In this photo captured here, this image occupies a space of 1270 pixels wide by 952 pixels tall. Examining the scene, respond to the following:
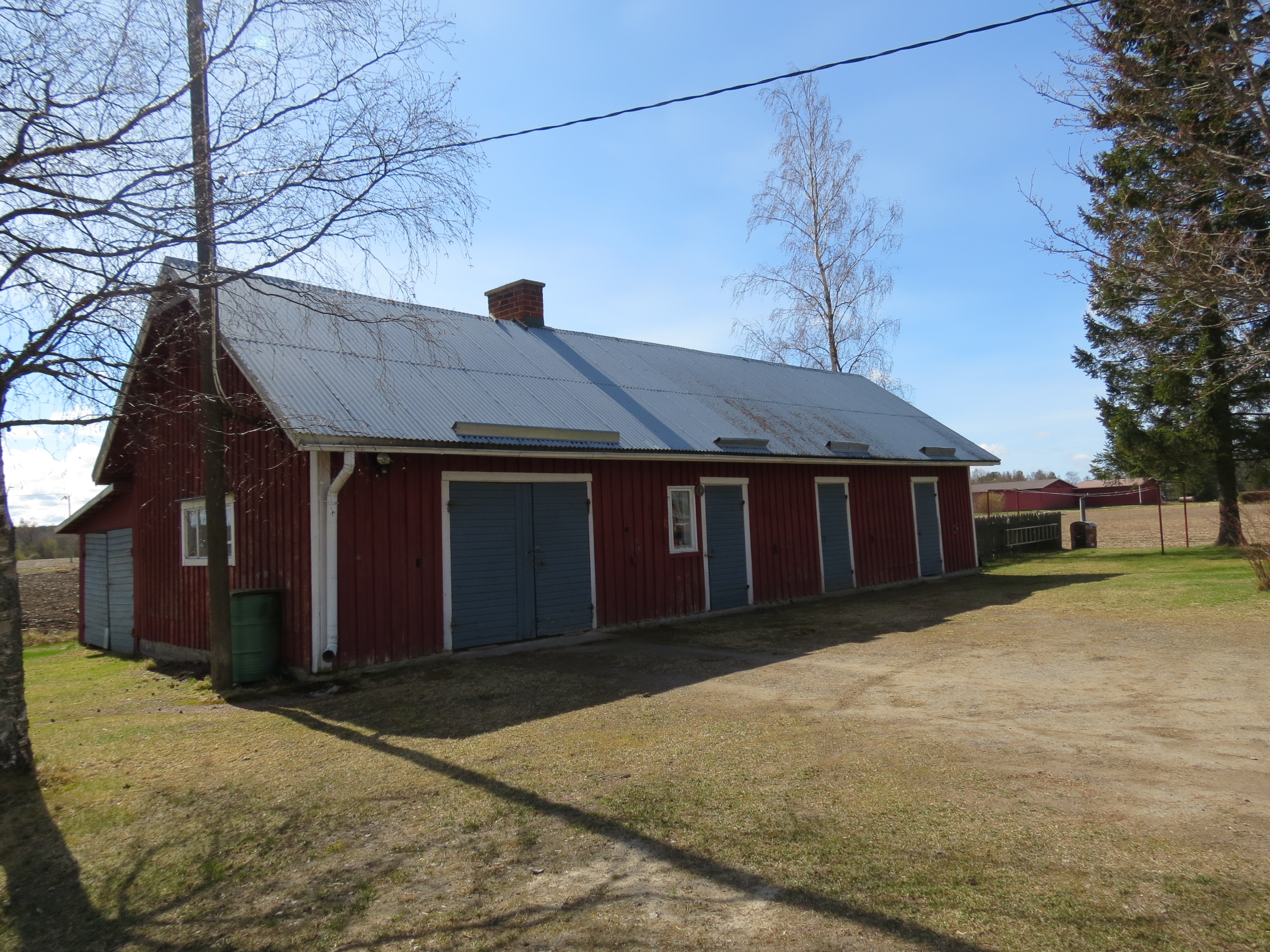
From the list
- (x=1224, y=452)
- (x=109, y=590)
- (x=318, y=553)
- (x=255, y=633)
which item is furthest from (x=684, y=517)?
(x=1224, y=452)

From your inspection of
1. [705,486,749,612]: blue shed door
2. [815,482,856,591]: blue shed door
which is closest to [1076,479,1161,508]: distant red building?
[815,482,856,591]: blue shed door

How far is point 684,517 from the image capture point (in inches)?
530

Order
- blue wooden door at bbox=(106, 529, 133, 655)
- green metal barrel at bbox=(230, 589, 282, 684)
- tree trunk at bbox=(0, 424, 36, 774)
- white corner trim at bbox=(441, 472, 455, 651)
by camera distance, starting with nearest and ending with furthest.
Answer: tree trunk at bbox=(0, 424, 36, 774) → green metal barrel at bbox=(230, 589, 282, 684) → white corner trim at bbox=(441, 472, 455, 651) → blue wooden door at bbox=(106, 529, 133, 655)

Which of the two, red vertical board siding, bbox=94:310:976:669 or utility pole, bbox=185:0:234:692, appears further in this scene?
red vertical board siding, bbox=94:310:976:669

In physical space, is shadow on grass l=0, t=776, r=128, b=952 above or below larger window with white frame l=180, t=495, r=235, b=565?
below

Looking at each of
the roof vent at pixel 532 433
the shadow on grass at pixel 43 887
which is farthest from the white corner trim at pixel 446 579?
the shadow on grass at pixel 43 887

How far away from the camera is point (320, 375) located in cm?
1009

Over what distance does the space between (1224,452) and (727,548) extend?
670 inches

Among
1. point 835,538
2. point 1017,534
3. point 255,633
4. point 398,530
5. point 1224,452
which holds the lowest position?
point 255,633

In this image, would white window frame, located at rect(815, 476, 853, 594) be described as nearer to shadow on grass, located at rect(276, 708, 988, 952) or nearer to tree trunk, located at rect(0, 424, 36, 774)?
shadow on grass, located at rect(276, 708, 988, 952)

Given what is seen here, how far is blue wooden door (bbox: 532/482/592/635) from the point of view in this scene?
1115 centimetres

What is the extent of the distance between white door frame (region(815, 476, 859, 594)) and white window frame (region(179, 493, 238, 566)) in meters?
10.1

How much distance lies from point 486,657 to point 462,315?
7128 millimetres

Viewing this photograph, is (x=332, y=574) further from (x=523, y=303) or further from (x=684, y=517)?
(x=523, y=303)
